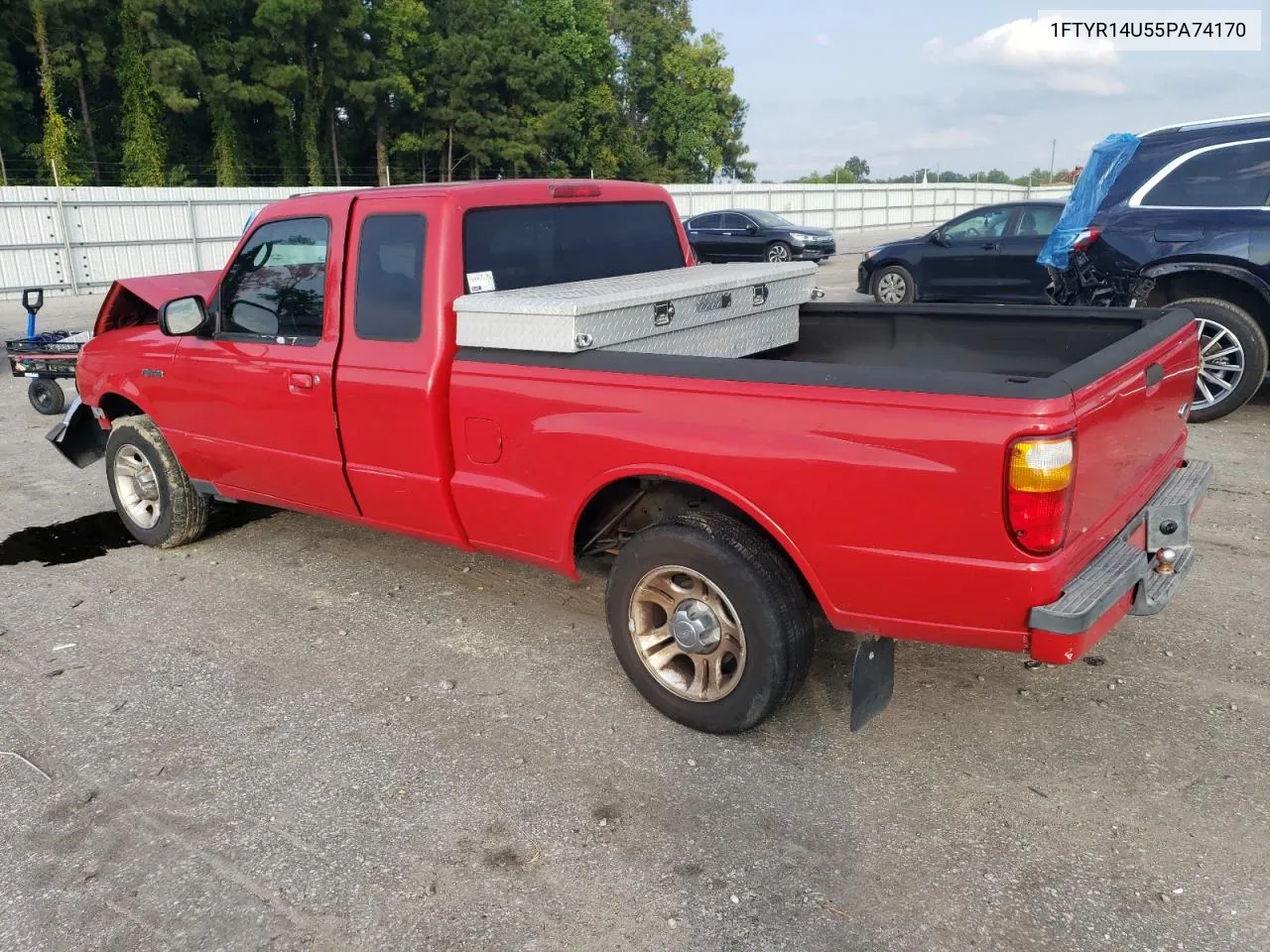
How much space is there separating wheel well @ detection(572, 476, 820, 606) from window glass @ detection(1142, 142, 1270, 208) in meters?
5.81

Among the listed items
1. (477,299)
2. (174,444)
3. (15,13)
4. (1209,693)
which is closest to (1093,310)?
(1209,693)

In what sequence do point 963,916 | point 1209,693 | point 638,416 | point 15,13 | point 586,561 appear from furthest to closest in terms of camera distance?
point 15,13 < point 586,561 < point 1209,693 < point 638,416 < point 963,916

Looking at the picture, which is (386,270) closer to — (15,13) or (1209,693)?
(1209,693)

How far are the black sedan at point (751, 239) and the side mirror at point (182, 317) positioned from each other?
1920 centimetres

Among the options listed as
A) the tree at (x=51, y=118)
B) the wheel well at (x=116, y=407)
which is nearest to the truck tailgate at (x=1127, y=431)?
the wheel well at (x=116, y=407)

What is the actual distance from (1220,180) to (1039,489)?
241 inches

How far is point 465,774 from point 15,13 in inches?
1879

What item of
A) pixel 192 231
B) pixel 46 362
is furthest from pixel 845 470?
pixel 192 231

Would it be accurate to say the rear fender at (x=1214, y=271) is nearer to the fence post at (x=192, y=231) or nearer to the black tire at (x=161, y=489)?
the black tire at (x=161, y=489)

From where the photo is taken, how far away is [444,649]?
421 cm

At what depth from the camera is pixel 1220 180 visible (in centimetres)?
720

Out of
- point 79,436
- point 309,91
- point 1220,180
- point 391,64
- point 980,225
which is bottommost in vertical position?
point 79,436

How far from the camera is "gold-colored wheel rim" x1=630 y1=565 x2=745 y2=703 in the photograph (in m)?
3.30

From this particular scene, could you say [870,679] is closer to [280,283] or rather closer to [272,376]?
[272,376]
